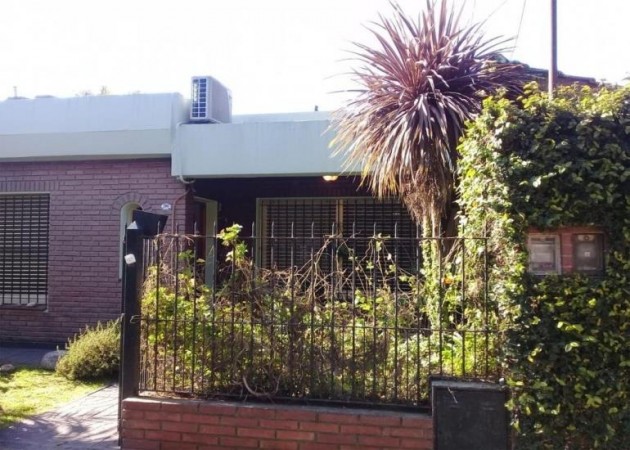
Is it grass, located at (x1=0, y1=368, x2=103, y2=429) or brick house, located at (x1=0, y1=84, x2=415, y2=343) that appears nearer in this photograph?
grass, located at (x1=0, y1=368, x2=103, y2=429)

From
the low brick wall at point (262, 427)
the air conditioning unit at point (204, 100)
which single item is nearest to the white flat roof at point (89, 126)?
the air conditioning unit at point (204, 100)

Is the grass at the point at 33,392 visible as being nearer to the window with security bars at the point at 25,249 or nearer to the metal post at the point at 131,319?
the metal post at the point at 131,319

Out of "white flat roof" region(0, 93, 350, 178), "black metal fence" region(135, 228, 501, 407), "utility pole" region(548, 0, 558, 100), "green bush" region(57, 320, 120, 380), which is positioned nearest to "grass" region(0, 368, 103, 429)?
"green bush" region(57, 320, 120, 380)

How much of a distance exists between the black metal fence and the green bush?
2514mm

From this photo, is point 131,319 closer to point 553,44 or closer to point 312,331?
point 312,331

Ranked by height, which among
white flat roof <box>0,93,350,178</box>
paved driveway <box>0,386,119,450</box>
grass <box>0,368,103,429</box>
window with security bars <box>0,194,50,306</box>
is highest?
white flat roof <box>0,93,350,178</box>

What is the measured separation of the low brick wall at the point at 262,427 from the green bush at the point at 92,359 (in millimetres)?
2651

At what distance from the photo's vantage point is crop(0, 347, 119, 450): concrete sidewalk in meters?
5.09

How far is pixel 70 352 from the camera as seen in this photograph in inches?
293

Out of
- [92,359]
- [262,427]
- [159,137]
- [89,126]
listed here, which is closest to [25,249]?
[89,126]

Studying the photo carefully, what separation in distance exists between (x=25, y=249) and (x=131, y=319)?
603 centimetres

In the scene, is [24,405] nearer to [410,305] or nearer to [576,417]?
[410,305]

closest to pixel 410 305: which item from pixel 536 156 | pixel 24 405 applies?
pixel 536 156

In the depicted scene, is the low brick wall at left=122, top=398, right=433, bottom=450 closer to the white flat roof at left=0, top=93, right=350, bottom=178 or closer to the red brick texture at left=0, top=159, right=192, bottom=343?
the white flat roof at left=0, top=93, right=350, bottom=178
